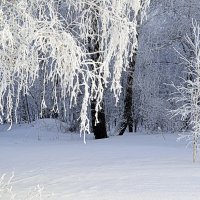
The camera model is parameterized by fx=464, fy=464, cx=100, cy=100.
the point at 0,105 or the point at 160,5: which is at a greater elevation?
the point at 160,5

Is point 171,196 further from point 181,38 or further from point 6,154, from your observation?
point 181,38

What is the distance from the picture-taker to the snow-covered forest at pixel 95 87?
5.36 metres

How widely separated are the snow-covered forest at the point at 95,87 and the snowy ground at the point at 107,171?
0.02 metres

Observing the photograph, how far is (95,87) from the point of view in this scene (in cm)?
692

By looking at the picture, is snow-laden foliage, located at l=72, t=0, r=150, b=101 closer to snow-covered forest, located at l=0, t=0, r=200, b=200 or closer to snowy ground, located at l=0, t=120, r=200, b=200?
snow-covered forest, located at l=0, t=0, r=200, b=200

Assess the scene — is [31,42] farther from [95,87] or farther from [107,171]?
[107,171]

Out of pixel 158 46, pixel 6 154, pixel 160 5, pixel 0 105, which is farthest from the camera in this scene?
pixel 158 46

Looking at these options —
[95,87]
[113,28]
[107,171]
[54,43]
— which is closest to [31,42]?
[54,43]

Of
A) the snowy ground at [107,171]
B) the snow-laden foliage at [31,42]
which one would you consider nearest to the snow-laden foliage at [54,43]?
the snow-laden foliage at [31,42]

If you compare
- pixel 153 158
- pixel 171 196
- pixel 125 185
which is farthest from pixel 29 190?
pixel 153 158

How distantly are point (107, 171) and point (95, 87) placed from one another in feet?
10.8

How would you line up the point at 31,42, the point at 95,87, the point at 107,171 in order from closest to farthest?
the point at 31,42 < the point at 95,87 < the point at 107,171

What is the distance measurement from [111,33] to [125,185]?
329 cm

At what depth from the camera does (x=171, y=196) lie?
6.93 meters
